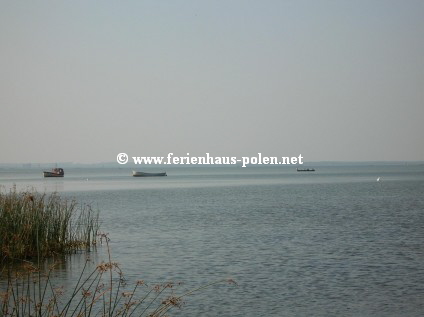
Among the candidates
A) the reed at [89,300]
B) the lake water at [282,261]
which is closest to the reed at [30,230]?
the lake water at [282,261]

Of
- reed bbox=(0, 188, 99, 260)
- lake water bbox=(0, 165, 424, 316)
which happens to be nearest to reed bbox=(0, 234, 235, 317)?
lake water bbox=(0, 165, 424, 316)

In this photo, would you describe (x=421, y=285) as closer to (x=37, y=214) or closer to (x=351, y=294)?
(x=351, y=294)

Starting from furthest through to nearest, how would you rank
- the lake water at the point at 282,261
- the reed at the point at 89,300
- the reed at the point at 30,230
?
the reed at the point at 30,230
the lake water at the point at 282,261
the reed at the point at 89,300

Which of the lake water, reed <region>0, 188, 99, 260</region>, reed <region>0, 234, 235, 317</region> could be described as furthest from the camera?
reed <region>0, 188, 99, 260</region>

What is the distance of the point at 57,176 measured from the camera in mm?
166375

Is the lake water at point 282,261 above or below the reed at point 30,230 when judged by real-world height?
below

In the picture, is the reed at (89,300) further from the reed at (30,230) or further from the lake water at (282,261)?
the reed at (30,230)

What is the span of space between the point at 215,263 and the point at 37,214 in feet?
19.9

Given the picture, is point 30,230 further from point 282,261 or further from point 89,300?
point 282,261

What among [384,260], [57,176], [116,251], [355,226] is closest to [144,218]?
[355,226]

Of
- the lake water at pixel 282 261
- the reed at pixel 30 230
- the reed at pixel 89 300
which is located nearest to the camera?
the reed at pixel 89 300

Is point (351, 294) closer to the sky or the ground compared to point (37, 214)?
closer to the ground

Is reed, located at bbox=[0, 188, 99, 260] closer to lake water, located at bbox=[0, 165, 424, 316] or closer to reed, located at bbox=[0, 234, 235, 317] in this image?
lake water, located at bbox=[0, 165, 424, 316]

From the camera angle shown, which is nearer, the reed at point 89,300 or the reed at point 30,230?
the reed at point 89,300
